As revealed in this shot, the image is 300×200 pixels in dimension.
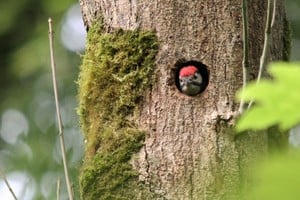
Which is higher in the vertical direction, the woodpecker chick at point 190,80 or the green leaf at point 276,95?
the woodpecker chick at point 190,80

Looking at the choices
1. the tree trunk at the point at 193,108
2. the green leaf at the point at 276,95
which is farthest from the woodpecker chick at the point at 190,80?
the green leaf at the point at 276,95

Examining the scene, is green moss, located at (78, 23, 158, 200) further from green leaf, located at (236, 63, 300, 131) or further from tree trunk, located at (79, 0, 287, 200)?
green leaf, located at (236, 63, 300, 131)

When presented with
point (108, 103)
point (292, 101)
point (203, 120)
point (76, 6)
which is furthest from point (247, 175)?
point (76, 6)

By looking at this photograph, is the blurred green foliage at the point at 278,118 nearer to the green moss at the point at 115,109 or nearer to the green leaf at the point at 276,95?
the green leaf at the point at 276,95

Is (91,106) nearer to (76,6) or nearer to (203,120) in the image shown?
(203,120)

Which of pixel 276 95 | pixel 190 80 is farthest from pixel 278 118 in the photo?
pixel 190 80

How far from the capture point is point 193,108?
6.80 ft

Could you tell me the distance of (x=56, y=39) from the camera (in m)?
5.11

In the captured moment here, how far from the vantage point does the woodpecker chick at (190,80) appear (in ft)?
6.59

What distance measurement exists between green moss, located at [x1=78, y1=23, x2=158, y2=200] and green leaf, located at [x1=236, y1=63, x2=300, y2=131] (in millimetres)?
1271

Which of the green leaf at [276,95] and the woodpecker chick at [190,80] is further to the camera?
the woodpecker chick at [190,80]

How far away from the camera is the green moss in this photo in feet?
6.81

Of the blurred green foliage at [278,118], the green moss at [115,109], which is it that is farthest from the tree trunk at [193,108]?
the blurred green foliage at [278,118]

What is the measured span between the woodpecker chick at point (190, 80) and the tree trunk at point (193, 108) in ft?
0.07
